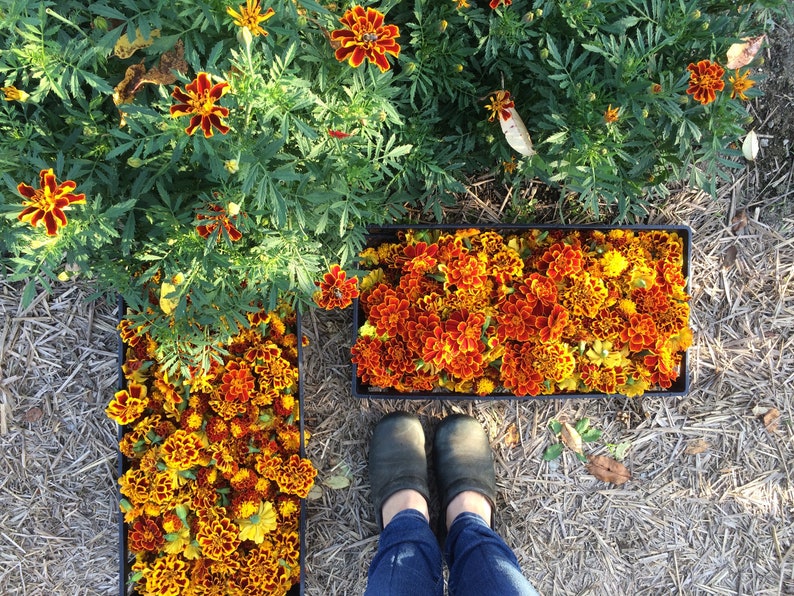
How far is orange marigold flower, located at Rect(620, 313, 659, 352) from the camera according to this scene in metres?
2.41

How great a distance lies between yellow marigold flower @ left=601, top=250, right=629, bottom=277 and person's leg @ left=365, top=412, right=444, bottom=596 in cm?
111

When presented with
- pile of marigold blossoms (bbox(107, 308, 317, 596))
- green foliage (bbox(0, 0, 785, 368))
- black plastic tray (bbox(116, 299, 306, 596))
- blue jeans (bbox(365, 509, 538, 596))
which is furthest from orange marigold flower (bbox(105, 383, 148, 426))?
blue jeans (bbox(365, 509, 538, 596))

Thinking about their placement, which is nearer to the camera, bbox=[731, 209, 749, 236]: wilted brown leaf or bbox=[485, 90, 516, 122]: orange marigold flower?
bbox=[485, 90, 516, 122]: orange marigold flower

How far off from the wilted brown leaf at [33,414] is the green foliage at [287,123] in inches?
39.0

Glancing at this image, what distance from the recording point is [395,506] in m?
2.73

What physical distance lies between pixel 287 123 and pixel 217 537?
67.3 inches

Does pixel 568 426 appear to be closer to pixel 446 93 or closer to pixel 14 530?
pixel 446 93

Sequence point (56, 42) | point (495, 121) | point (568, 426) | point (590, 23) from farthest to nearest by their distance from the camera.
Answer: point (568, 426) < point (495, 121) < point (590, 23) < point (56, 42)

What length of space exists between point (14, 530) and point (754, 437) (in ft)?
11.6

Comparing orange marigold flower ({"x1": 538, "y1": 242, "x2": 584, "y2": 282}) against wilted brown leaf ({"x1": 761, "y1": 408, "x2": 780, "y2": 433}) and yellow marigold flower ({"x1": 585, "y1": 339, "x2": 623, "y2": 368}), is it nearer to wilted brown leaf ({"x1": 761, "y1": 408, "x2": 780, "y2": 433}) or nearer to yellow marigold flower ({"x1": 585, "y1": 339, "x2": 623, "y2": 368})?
yellow marigold flower ({"x1": 585, "y1": 339, "x2": 623, "y2": 368})

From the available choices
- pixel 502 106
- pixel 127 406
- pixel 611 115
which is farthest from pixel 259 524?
pixel 611 115

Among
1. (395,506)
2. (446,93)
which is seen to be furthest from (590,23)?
(395,506)

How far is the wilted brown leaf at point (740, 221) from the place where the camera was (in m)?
2.92

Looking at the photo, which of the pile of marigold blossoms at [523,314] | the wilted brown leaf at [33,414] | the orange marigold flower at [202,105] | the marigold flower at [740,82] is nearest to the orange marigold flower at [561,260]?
the pile of marigold blossoms at [523,314]
